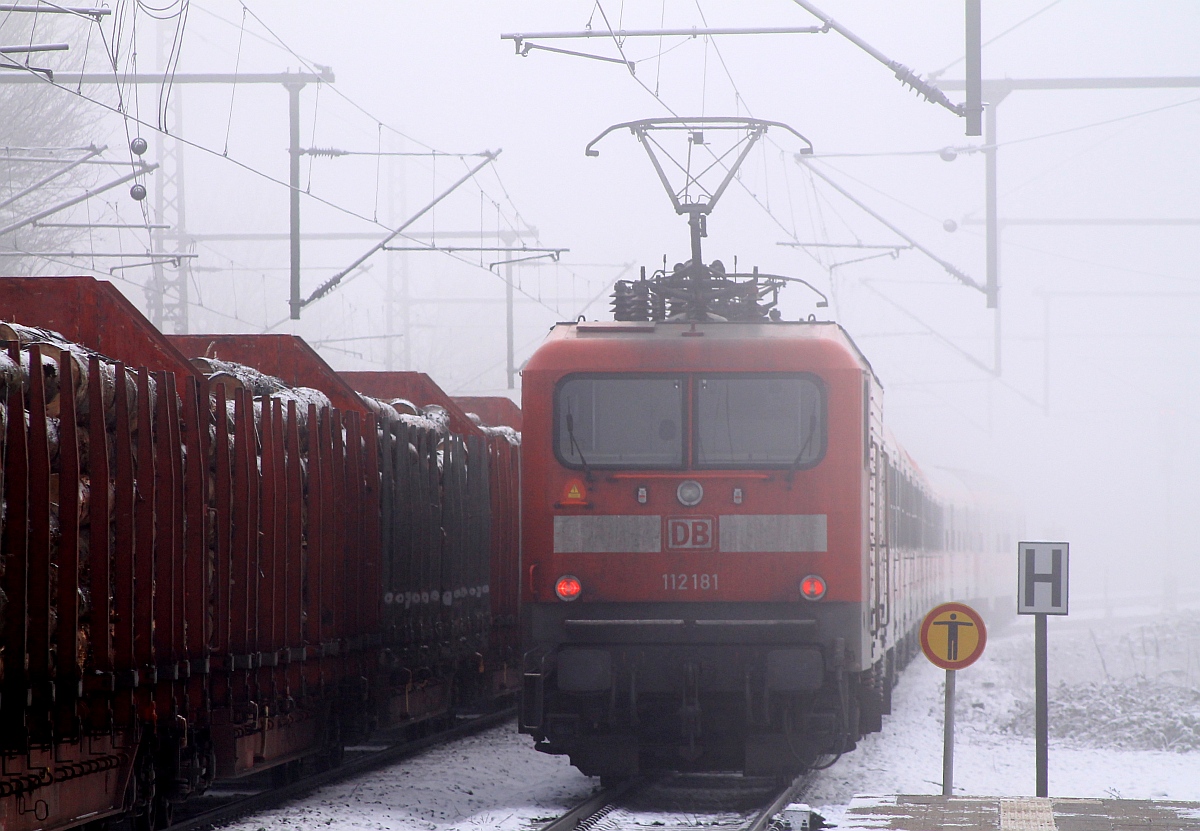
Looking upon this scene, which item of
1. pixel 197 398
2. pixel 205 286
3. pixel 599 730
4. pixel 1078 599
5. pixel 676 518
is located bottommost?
pixel 1078 599

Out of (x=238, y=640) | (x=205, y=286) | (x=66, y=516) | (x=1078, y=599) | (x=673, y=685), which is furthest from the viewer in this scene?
(x=205, y=286)

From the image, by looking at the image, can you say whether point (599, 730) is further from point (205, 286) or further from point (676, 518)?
point (205, 286)

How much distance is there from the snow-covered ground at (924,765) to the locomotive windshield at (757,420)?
7.21ft

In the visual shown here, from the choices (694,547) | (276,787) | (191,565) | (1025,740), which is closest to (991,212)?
(1025,740)

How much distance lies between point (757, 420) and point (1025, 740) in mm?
6422

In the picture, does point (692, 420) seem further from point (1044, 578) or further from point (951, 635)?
point (1044, 578)

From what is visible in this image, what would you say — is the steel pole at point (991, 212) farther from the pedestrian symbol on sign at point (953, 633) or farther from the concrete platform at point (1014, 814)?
the concrete platform at point (1014, 814)

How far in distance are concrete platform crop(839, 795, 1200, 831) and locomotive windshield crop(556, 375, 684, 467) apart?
8.71 ft

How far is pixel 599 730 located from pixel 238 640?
242 cm

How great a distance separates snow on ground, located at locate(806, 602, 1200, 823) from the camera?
11.5m

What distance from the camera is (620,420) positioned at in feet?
32.4

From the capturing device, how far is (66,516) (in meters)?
6.46

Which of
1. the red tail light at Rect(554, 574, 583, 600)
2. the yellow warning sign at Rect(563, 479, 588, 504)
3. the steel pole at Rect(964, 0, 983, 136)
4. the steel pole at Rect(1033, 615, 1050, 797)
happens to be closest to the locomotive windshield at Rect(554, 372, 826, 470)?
the yellow warning sign at Rect(563, 479, 588, 504)

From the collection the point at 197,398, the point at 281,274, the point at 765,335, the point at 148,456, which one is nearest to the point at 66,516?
the point at 148,456
